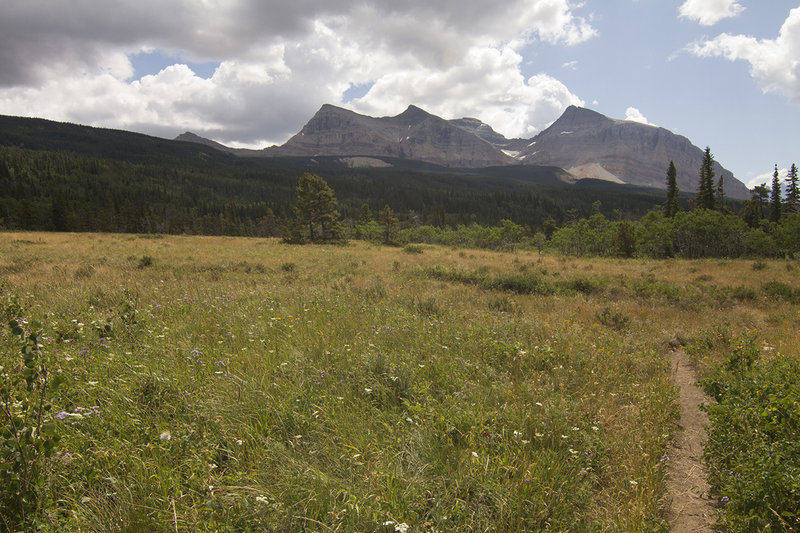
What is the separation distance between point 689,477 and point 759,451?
0.83 m

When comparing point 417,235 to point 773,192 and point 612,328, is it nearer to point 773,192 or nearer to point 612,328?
point 773,192

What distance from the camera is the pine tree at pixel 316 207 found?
46812 mm

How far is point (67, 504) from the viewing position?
2504mm

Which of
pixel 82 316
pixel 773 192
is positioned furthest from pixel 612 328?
pixel 773 192

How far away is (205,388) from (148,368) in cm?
99

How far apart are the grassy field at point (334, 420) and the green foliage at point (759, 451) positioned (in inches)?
21.4

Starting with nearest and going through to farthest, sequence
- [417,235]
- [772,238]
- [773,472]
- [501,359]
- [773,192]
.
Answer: [773,472] < [501,359] < [772,238] < [773,192] < [417,235]

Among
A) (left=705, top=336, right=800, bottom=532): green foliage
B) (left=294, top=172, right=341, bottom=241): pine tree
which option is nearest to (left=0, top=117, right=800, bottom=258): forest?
(left=294, top=172, right=341, bottom=241): pine tree

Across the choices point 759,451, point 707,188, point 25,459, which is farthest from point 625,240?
point 25,459

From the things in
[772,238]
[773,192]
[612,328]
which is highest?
[773,192]

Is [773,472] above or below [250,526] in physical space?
above

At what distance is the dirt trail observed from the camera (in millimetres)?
3205

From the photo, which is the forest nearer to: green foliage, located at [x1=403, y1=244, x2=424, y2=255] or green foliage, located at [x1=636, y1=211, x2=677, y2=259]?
green foliage, located at [x1=636, y1=211, x2=677, y2=259]

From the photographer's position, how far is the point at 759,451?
3.23 metres
